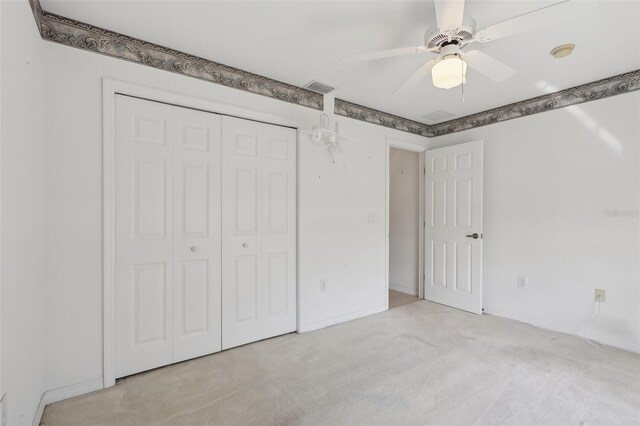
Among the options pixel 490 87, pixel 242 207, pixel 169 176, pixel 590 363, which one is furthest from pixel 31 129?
pixel 590 363

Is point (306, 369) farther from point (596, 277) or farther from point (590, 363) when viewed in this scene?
point (596, 277)

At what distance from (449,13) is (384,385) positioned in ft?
7.43

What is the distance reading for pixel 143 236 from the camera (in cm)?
218

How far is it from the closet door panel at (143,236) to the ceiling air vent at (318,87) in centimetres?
130

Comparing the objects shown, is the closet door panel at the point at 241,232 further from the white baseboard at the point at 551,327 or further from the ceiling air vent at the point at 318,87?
the white baseboard at the point at 551,327

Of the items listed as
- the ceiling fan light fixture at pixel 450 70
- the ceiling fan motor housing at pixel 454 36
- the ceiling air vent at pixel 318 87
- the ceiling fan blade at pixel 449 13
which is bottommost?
the ceiling fan light fixture at pixel 450 70

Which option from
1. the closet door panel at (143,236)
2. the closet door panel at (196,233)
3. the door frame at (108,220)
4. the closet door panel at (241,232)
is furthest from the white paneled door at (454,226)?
the door frame at (108,220)

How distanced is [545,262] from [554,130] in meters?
1.36

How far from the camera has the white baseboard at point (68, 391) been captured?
1.81 metres

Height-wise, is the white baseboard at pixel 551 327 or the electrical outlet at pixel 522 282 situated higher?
the electrical outlet at pixel 522 282

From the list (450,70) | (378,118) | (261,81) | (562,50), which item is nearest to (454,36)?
(450,70)

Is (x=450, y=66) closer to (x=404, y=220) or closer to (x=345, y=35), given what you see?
(x=345, y=35)

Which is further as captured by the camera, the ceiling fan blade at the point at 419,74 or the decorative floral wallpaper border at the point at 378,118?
the decorative floral wallpaper border at the point at 378,118

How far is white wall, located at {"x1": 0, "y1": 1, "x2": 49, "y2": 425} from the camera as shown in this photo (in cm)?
126
